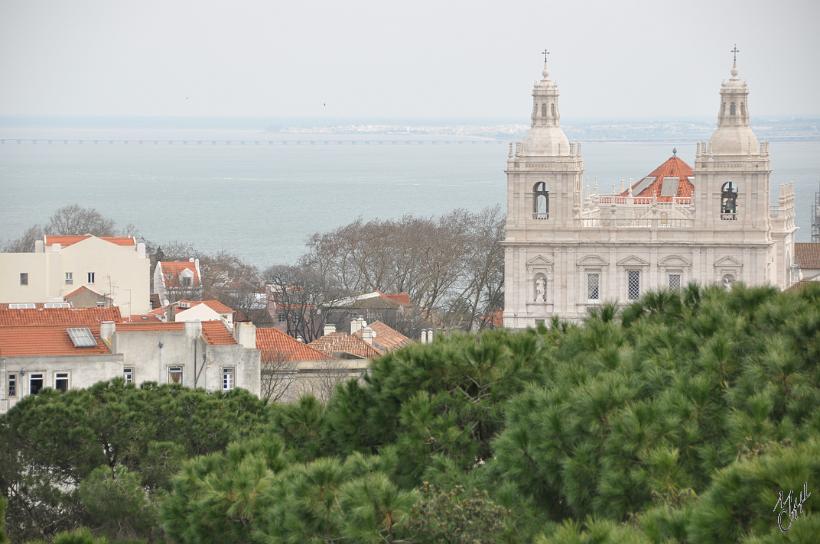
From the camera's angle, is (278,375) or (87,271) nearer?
(278,375)

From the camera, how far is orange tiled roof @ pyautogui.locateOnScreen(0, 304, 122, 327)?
44.4 metres

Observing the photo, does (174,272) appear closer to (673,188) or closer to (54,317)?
(673,188)

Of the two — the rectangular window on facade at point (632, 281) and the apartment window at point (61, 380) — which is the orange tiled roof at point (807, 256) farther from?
the apartment window at point (61, 380)

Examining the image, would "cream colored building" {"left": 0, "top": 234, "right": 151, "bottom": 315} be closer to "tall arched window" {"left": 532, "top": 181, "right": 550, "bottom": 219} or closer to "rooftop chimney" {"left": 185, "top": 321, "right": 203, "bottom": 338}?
"tall arched window" {"left": 532, "top": 181, "right": 550, "bottom": 219}

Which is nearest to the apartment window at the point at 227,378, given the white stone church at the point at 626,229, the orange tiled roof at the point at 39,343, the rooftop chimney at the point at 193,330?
the rooftop chimney at the point at 193,330

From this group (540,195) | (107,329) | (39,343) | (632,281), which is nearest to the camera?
(39,343)

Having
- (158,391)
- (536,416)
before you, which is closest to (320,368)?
(158,391)

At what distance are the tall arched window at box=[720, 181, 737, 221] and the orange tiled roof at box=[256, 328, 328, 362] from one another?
2557cm

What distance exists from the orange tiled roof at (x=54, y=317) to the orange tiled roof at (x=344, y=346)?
856cm

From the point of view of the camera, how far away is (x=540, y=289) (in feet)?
248

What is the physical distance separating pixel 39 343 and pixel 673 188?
43418 millimetres

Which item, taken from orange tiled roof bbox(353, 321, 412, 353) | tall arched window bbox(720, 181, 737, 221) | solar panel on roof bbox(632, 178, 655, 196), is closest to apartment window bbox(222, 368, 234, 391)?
orange tiled roof bbox(353, 321, 412, 353)

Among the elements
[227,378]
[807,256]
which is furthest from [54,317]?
[807,256]

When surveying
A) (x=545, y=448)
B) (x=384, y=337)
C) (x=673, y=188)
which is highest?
(x=673, y=188)
